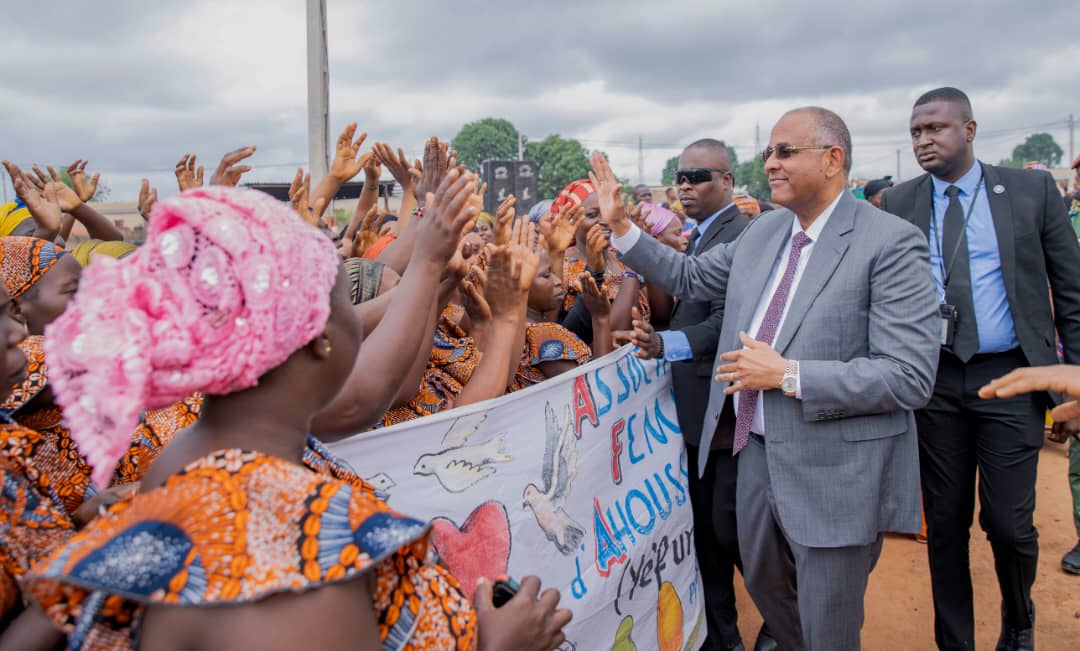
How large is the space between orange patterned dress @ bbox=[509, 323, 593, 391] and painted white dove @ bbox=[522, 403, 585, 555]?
583 millimetres

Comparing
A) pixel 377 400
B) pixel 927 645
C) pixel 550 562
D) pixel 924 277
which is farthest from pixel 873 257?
pixel 927 645

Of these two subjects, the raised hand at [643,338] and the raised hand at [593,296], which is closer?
the raised hand at [643,338]

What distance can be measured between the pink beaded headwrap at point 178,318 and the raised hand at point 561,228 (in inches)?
111

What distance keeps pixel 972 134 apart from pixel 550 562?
291cm

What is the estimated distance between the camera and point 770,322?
3.06m

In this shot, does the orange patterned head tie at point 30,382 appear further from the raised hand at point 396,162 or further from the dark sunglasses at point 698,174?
the dark sunglasses at point 698,174

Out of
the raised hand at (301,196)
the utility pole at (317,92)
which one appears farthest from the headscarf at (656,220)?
the utility pole at (317,92)

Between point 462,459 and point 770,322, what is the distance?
135cm

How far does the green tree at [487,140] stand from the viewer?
85.0 meters

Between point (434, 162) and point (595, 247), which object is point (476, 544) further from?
point (595, 247)

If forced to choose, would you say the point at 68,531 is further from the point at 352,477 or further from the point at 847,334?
the point at 847,334

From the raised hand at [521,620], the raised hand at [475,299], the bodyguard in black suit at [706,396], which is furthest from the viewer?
the bodyguard in black suit at [706,396]

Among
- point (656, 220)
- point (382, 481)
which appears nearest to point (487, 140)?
point (656, 220)

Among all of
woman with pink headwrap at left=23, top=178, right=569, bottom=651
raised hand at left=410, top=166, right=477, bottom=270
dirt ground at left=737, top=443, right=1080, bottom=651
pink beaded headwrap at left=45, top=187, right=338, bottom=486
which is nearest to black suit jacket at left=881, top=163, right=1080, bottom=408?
dirt ground at left=737, top=443, right=1080, bottom=651
